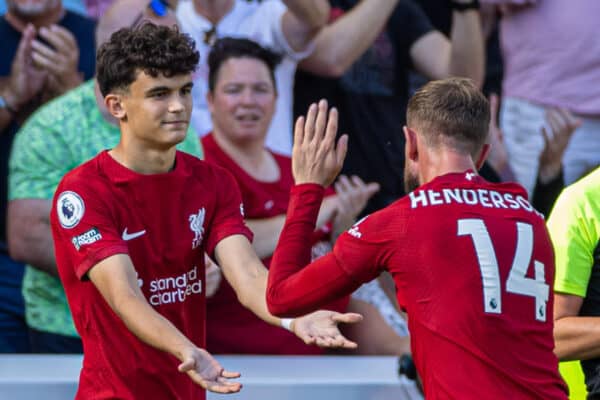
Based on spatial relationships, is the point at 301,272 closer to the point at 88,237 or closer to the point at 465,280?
the point at 465,280

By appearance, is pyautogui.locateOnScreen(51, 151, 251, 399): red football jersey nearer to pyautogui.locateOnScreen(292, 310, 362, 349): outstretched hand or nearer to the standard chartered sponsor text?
the standard chartered sponsor text

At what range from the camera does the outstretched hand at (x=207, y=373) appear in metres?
2.91

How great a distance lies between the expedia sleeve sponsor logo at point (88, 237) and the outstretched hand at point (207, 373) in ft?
1.78

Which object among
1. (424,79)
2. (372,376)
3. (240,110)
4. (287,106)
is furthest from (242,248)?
(424,79)

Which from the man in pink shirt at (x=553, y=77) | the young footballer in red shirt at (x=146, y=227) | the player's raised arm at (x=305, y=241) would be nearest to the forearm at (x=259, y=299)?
the young footballer in red shirt at (x=146, y=227)

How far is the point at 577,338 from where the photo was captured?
3.60 metres

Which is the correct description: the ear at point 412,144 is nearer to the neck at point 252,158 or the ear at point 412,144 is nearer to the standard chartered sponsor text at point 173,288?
the standard chartered sponsor text at point 173,288

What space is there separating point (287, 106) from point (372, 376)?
165 centimetres

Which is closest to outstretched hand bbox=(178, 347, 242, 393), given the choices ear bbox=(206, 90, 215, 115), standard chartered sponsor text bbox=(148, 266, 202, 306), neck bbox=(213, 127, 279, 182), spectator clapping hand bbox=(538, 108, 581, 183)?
standard chartered sponsor text bbox=(148, 266, 202, 306)

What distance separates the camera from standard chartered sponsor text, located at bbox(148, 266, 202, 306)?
3469mm

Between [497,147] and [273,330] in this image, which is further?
[497,147]

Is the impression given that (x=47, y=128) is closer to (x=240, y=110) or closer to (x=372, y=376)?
(x=240, y=110)

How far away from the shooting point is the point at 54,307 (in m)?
4.76

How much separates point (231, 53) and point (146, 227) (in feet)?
6.42
